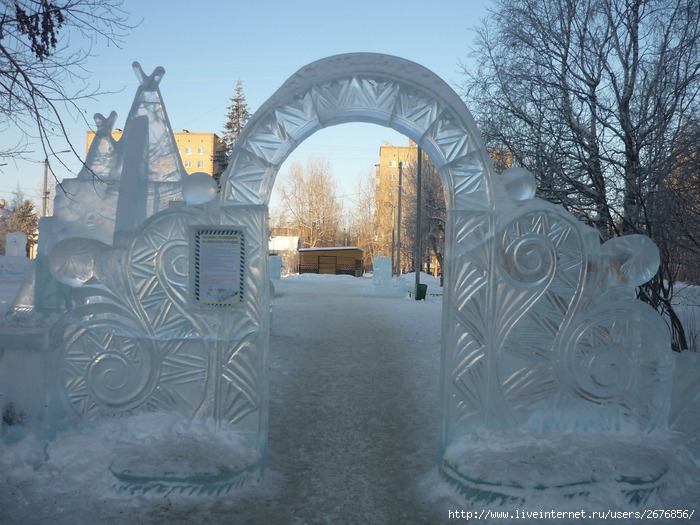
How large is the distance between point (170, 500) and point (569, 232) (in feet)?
13.0

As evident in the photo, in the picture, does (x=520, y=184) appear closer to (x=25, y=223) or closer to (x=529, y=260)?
(x=529, y=260)

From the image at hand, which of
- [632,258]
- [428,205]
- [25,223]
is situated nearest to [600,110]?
[632,258]

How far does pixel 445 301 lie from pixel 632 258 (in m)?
1.64

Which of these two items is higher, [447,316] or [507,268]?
[507,268]

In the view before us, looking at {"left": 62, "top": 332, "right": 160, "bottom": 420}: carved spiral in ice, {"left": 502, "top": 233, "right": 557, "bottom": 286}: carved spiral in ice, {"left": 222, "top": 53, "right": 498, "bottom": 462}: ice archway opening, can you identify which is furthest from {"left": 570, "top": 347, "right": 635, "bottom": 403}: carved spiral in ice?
{"left": 62, "top": 332, "right": 160, "bottom": 420}: carved spiral in ice

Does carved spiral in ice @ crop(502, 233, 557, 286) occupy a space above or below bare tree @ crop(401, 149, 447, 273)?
below

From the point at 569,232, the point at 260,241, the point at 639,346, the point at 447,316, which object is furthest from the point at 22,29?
the point at 639,346

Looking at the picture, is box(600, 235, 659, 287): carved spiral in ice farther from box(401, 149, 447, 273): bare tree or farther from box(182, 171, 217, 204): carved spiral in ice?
box(401, 149, 447, 273): bare tree

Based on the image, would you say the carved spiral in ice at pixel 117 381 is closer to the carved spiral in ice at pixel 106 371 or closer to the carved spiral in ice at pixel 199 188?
the carved spiral in ice at pixel 106 371

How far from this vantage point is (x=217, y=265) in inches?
197

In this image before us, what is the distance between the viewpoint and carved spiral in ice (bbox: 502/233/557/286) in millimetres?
4953

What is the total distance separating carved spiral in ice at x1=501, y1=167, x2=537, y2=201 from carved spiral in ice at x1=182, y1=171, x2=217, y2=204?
8.47ft

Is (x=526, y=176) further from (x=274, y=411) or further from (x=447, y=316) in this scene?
(x=274, y=411)

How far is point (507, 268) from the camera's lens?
16.4ft
